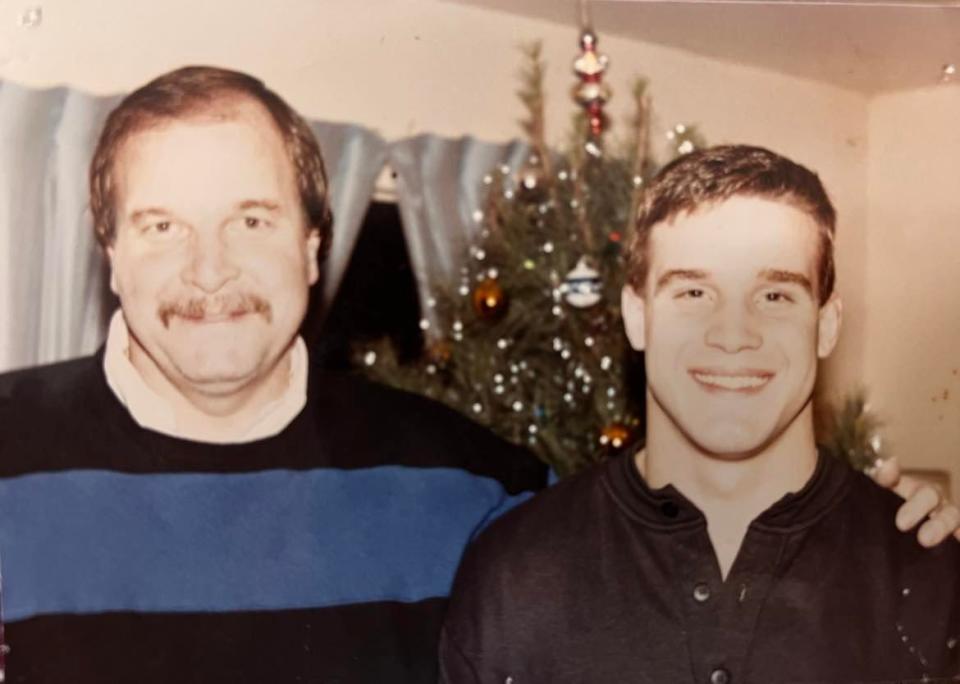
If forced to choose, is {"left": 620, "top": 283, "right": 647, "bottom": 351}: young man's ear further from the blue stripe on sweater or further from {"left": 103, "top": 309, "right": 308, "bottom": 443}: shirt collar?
{"left": 103, "top": 309, "right": 308, "bottom": 443}: shirt collar

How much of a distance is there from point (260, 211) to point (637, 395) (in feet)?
2.60

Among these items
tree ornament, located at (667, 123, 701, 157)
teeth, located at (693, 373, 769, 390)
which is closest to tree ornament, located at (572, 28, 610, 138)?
tree ornament, located at (667, 123, 701, 157)

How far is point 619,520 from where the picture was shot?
2268 mm

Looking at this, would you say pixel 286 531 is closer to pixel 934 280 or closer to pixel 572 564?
pixel 572 564

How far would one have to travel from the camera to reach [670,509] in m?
2.27

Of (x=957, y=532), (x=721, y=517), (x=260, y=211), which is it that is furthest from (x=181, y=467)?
(x=957, y=532)

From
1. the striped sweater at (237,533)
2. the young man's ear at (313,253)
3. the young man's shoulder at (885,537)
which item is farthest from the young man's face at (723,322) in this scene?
the young man's ear at (313,253)

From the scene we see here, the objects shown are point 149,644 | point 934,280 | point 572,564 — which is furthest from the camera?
point 934,280

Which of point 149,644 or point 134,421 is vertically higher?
point 134,421

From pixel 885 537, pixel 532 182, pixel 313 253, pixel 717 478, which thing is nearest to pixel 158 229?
pixel 313 253

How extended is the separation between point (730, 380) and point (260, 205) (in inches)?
37.4

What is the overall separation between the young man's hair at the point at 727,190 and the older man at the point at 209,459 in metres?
0.53

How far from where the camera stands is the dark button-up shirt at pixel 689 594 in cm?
222

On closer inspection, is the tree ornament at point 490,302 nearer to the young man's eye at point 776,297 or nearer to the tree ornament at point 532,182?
the tree ornament at point 532,182
